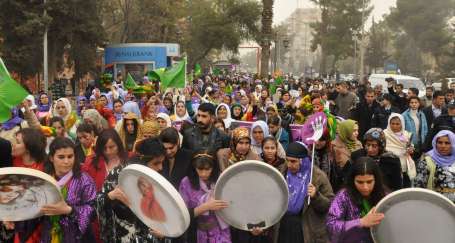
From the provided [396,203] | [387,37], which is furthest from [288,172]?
[387,37]

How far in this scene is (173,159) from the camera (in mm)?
5480

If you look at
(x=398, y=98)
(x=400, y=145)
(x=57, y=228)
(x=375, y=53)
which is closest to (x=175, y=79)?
(x=398, y=98)

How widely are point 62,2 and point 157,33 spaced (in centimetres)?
1562

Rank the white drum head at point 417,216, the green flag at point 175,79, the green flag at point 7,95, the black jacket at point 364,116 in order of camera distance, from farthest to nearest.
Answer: the green flag at point 175,79 < the black jacket at point 364,116 < the green flag at point 7,95 < the white drum head at point 417,216

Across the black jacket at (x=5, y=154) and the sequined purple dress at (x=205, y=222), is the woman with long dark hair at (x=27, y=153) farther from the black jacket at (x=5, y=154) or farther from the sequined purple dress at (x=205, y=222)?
the sequined purple dress at (x=205, y=222)

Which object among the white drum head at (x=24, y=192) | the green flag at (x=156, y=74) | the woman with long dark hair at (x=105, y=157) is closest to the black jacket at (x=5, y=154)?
the woman with long dark hair at (x=105, y=157)

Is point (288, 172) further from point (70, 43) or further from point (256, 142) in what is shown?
point (70, 43)

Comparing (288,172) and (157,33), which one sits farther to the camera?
(157,33)

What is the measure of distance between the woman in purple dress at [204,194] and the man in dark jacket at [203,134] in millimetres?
1918

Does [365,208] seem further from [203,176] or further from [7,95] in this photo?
[7,95]

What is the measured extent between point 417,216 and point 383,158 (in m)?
2.20

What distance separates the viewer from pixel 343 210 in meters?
4.03

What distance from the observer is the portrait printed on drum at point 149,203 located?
375 centimetres

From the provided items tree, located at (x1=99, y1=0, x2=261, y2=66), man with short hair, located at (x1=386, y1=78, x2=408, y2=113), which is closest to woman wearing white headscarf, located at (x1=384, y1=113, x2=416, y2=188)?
man with short hair, located at (x1=386, y1=78, x2=408, y2=113)
